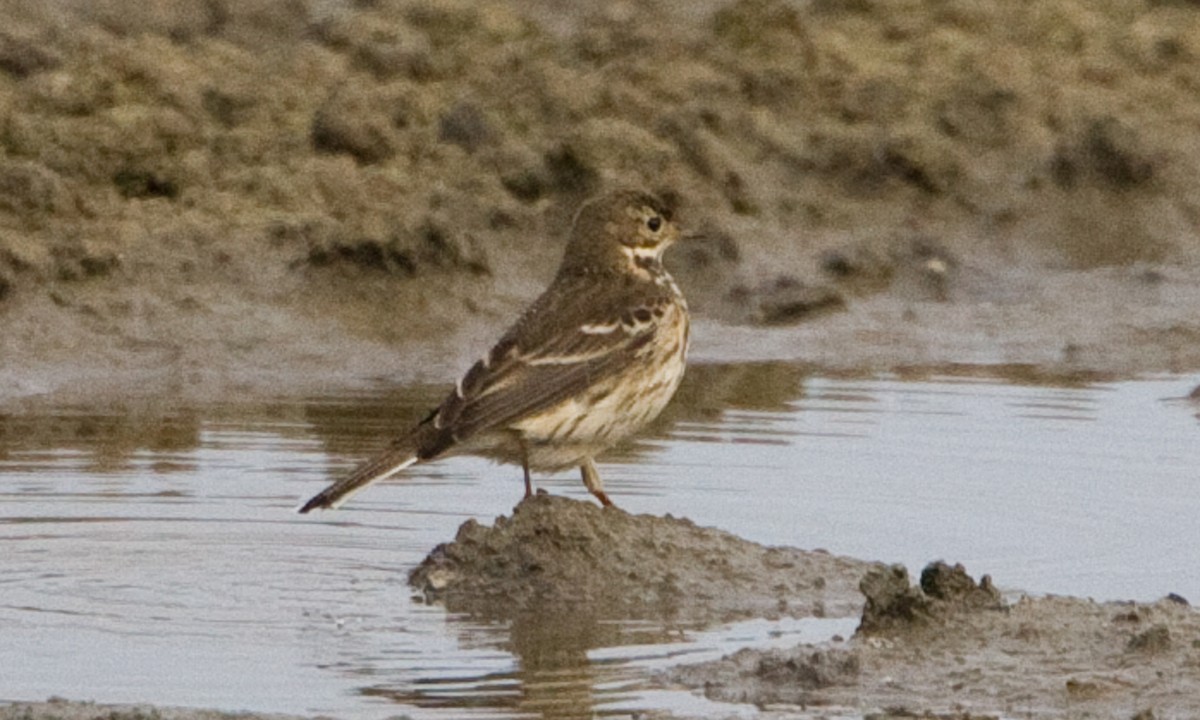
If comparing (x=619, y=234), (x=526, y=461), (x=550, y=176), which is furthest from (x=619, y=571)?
(x=550, y=176)

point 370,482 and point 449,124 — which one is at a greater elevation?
point 449,124

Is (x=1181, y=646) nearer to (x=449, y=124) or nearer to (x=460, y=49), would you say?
(x=449, y=124)

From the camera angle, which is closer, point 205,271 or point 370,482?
point 370,482

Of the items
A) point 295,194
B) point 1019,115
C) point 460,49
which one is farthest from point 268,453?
point 1019,115

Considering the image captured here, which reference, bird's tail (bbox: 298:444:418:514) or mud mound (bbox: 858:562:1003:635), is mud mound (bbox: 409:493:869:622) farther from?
mud mound (bbox: 858:562:1003:635)

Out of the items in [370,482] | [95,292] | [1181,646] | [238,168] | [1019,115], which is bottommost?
[1181,646]

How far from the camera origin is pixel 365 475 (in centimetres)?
912

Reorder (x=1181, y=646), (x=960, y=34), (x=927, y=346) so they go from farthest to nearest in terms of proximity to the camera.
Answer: (x=960, y=34), (x=927, y=346), (x=1181, y=646)

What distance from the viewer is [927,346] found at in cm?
1363

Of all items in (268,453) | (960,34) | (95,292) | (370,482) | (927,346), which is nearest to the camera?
(370,482)

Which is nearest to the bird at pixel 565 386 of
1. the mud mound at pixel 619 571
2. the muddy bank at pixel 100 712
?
the mud mound at pixel 619 571

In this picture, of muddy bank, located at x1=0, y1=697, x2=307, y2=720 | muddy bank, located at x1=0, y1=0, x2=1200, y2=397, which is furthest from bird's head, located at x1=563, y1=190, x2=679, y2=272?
muddy bank, located at x1=0, y1=697, x2=307, y2=720

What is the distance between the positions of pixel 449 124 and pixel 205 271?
1.96 meters

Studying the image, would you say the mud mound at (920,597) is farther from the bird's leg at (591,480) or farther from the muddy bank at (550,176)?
the muddy bank at (550,176)
